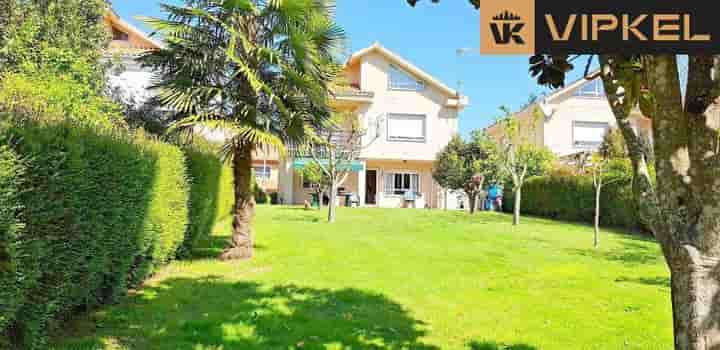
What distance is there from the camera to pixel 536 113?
92.2ft

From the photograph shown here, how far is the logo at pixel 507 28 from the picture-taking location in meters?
3.74

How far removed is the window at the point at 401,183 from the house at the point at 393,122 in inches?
3.6

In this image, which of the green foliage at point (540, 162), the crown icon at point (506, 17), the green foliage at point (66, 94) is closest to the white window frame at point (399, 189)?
the green foliage at point (540, 162)

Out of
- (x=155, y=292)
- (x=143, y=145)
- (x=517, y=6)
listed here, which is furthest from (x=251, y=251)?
(x=517, y=6)

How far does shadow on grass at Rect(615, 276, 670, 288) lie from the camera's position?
455 inches

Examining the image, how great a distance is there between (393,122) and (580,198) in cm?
1685

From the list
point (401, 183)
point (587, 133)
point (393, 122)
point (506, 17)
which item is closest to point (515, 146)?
point (393, 122)

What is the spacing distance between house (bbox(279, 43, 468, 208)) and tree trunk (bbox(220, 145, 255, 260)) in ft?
88.9

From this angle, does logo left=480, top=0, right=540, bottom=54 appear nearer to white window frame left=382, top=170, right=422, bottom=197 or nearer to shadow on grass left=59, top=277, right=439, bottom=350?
shadow on grass left=59, top=277, right=439, bottom=350

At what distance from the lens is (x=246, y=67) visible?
1184 centimetres

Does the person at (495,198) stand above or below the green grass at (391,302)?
above

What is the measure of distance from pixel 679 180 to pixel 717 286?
0.84 m

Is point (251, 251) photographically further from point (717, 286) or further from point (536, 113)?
point (536, 113)

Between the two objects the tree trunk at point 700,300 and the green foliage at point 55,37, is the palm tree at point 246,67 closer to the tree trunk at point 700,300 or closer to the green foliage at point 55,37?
the green foliage at point 55,37
